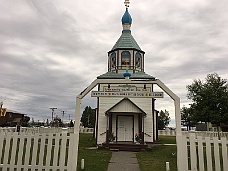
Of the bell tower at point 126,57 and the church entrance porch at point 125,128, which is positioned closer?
the church entrance porch at point 125,128

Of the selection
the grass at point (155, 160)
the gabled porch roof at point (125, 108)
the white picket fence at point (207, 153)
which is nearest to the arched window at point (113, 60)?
the gabled porch roof at point (125, 108)

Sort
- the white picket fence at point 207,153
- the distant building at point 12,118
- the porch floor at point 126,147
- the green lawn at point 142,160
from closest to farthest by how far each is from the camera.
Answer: the white picket fence at point 207,153 < the green lawn at point 142,160 < the porch floor at point 126,147 < the distant building at point 12,118

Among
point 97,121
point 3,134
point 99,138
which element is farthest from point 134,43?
point 3,134

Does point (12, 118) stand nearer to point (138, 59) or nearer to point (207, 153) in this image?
point (138, 59)

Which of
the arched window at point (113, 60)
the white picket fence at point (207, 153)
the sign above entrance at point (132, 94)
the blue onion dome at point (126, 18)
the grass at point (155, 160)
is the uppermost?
the blue onion dome at point (126, 18)

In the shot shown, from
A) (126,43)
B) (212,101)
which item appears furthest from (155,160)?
(126,43)

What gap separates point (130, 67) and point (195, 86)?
6.70 metres

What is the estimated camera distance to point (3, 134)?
650 cm

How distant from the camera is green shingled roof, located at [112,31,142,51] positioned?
21.2 metres

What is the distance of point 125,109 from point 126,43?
8.30m

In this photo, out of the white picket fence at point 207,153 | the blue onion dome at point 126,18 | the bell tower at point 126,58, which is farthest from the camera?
the blue onion dome at point 126,18

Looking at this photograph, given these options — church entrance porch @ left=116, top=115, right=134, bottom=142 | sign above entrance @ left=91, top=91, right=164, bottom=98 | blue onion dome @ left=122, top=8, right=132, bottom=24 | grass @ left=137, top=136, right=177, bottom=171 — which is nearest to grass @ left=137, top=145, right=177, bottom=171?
grass @ left=137, top=136, right=177, bottom=171

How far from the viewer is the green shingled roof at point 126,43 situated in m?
21.2

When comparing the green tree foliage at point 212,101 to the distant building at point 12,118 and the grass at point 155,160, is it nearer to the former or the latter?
the grass at point 155,160
